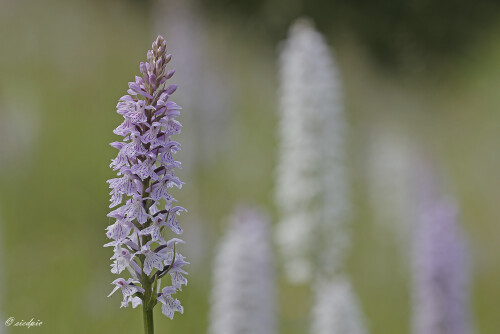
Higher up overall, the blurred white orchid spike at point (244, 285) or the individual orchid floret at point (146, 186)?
the blurred white orchid spike at point (244, 285)

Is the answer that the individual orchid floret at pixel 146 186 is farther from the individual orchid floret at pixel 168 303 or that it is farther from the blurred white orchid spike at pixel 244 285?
the blurred white orchid spike at pixel 244 285

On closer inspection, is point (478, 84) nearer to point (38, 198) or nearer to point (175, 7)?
point (175, 7)

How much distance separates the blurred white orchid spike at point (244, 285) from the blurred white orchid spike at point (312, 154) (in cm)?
134

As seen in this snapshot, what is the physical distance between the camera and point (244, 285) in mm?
5887

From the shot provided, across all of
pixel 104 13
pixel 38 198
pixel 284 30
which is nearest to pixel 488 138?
pixel 284 30

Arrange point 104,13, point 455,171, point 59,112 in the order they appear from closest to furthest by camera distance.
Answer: point 59,112
point 455,171
point 104,13

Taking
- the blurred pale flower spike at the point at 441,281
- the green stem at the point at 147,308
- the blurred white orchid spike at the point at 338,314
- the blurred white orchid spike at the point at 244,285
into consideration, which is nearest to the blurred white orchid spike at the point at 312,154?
the blurred pale flower spike at the point at 441,281

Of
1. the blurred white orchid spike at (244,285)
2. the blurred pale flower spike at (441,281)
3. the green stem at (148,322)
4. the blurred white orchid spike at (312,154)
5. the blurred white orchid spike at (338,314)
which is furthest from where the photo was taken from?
the blurred white orchid spike at (312,154)

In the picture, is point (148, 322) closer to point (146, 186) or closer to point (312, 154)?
point (146, 186)

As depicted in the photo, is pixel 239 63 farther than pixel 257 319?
Yes

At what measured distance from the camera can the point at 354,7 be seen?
2336 centimetres

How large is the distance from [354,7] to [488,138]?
25.2ft

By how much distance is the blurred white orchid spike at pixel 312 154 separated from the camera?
7.65m

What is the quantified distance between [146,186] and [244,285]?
3.43m
